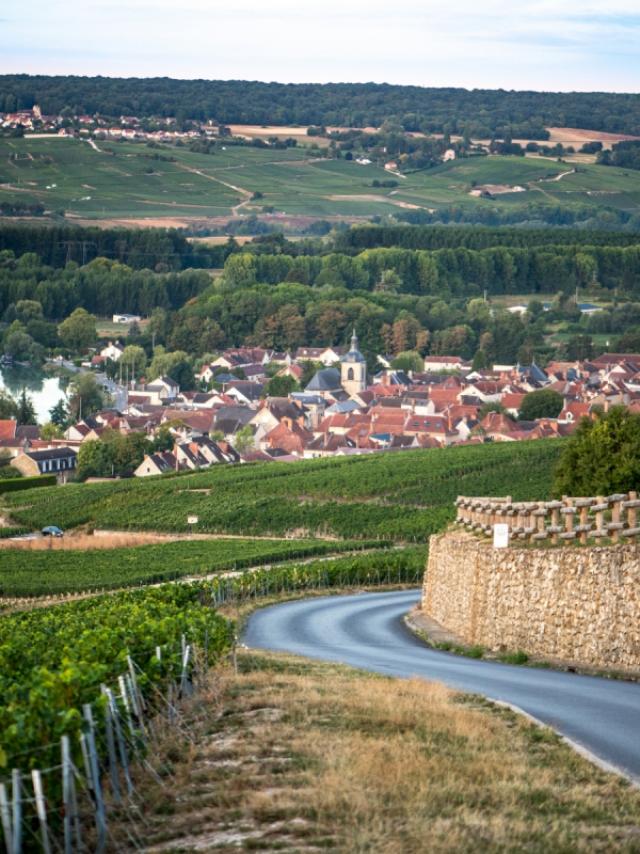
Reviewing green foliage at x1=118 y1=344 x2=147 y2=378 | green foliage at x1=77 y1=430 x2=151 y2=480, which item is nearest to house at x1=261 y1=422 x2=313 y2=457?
green foliage at x1=77 y1=430 x2=151 y2=480

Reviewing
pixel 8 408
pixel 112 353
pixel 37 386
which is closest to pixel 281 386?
pixel 37 386

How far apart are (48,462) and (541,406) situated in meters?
38.1

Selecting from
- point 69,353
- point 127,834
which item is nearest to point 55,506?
point 127,834

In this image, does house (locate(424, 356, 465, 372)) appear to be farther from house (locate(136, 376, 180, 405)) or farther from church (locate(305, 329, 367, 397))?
house (locate(136, 376, 180, 405))

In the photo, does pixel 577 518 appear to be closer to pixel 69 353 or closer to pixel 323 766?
pixel 323 766

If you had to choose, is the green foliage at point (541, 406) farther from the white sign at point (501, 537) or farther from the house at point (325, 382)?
the white sign at point (501, 537)

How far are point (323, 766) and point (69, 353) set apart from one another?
18585cm

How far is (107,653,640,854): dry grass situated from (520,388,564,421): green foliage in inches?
4787

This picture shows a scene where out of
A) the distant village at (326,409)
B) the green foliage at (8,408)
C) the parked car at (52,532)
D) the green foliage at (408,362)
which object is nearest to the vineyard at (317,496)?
the parked car at (52,532)

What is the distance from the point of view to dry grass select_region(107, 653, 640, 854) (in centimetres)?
1415

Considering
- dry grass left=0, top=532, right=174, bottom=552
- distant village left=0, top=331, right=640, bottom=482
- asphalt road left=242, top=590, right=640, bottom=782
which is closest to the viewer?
asphalt road left=242, top=590, right=640, bottom=782

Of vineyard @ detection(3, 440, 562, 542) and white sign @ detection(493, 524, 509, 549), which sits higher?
white sign @ detection(493, 524, 509, 549)

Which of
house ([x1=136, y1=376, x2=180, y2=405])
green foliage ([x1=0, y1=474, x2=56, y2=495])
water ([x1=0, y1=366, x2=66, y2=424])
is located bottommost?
water ([x1=0, y1=366, x2=66, y2=424])

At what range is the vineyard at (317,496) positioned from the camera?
7606 centimetres
